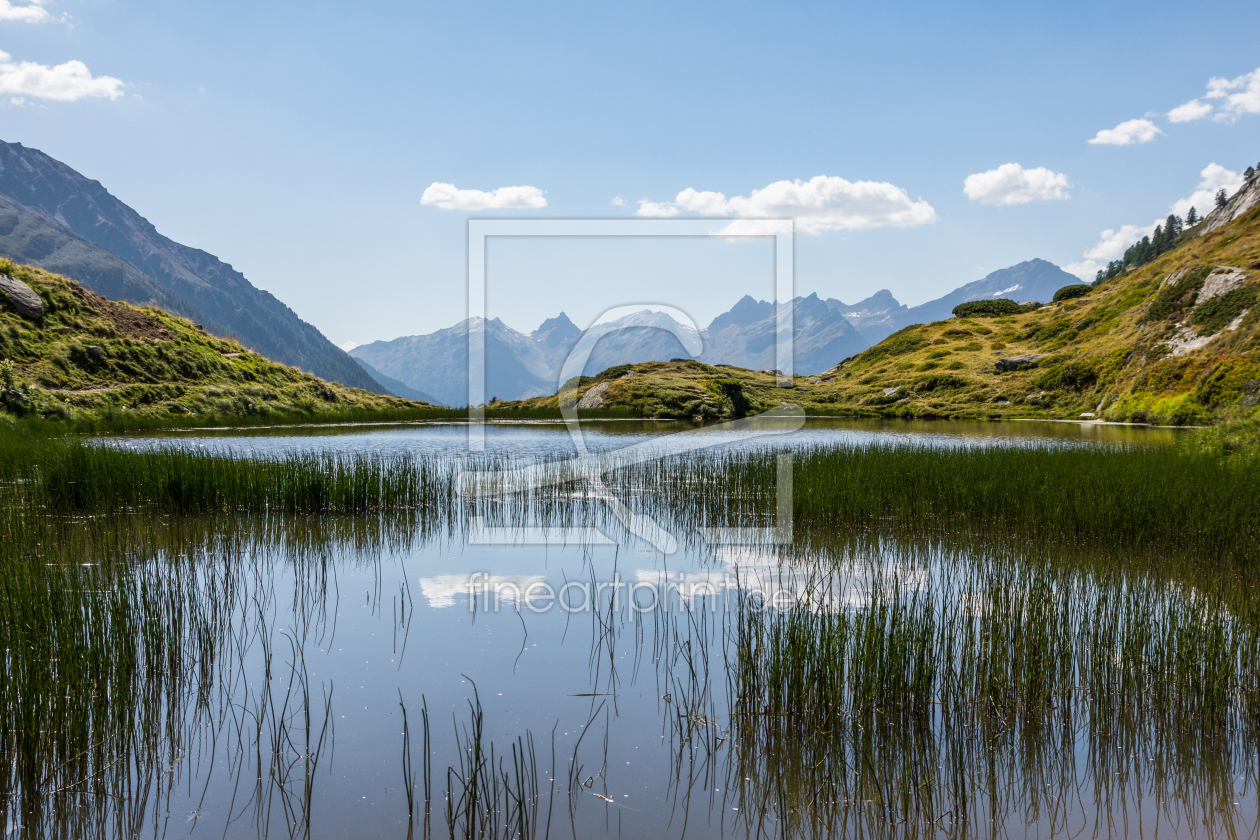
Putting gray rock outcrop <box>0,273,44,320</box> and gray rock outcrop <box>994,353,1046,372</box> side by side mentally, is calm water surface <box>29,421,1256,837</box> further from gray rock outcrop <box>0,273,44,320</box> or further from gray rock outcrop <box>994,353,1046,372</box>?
gray rock outcrop <box>994,353,1046,372</box>

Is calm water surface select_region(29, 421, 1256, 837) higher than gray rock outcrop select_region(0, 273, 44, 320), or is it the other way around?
gray rock outcrop select_region(0, 273, 44, 320)

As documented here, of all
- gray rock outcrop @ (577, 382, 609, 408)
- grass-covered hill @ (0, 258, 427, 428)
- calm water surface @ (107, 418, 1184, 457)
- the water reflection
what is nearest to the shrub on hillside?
gray rock outcrop @ (577, 382, 609, 408)

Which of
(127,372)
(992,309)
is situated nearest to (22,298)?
(127,372)

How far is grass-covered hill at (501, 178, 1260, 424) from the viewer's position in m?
39.1

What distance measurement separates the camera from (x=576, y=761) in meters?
4.24

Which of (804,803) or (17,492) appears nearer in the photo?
(804,803)

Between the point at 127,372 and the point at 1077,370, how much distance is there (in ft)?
198

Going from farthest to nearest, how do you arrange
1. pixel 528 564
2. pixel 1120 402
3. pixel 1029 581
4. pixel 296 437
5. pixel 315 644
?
pixel 1120 402 < pixel 296 437 < pixel 528 564 < pixel 1029 581 < pixel 315 644

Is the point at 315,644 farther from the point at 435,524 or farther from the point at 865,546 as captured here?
the point at 865,546

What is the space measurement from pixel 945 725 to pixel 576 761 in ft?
7.56

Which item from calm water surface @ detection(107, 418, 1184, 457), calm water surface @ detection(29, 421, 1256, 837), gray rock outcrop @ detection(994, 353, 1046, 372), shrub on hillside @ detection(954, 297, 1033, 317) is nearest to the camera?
calm water surface @ detection(29, 421, 1256, 837)

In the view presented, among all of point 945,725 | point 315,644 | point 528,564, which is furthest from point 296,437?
point 945,725

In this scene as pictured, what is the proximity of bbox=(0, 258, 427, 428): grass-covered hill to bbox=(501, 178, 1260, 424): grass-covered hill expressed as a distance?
15.3 m

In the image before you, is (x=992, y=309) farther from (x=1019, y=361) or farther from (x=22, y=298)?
(x=22, y=298)
